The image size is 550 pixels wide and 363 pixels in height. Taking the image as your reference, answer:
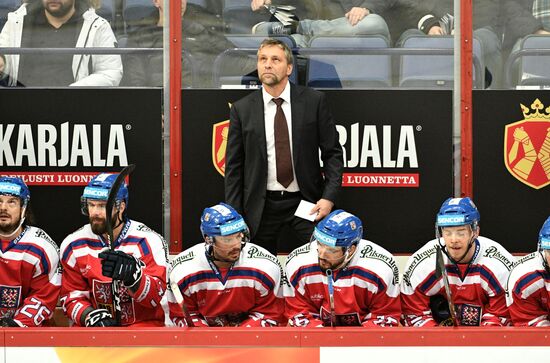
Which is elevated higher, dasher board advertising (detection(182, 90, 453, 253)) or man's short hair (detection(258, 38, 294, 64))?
man's short hair (detection(258, 38, 294, 64))

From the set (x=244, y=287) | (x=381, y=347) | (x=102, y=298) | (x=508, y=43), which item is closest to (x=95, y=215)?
(x=102, y=298)

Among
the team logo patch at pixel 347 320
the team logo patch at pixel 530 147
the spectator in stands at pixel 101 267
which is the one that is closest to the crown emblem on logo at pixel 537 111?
the team logo patch at pixel 530 147

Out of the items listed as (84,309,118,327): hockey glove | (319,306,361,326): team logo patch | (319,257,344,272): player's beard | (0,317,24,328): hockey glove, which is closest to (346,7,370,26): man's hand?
(319,257,344,272): player's beard

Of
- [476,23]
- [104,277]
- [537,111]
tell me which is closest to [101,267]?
[104,277]

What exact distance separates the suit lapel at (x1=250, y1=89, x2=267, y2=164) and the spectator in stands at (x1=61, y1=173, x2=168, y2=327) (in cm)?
71

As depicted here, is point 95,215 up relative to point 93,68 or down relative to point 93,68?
down

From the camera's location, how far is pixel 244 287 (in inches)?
216

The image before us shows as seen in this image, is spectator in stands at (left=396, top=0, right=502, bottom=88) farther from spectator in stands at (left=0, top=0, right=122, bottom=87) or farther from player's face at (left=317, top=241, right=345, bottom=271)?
spectator in stands at (left=0, top=0, right=122, bottom=87)

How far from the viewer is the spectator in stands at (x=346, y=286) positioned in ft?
17.5

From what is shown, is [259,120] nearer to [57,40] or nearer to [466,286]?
[57,40]

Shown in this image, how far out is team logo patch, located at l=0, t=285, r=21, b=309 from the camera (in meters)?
5.55

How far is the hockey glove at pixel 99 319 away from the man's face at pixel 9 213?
0.60m

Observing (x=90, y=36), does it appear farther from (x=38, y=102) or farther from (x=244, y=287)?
(x=244, y=287)

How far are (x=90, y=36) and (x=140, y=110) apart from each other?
0.46 meters
